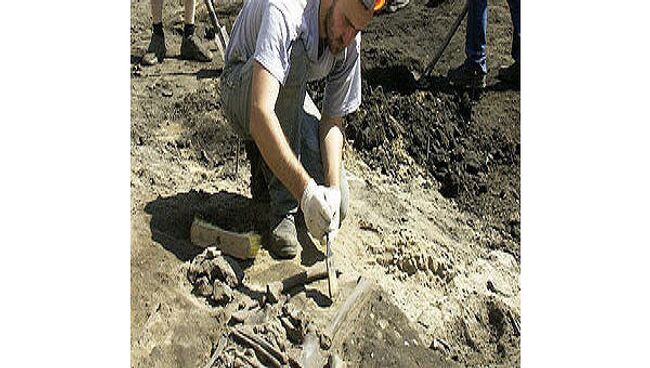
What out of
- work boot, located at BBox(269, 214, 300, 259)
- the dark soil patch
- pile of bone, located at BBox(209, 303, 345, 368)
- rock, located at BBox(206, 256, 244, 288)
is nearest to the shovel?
the dark soil patch

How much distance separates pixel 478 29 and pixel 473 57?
0.50ft

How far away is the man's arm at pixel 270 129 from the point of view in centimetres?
245

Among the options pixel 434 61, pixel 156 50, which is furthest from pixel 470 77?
pixel 156 50

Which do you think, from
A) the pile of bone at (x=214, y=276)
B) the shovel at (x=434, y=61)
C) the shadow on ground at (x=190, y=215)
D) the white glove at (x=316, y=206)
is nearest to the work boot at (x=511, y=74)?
the shovel at (x=434, y=61)

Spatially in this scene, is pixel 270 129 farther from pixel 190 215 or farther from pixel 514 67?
pixel 514 67

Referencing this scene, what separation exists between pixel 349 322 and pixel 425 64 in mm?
2182

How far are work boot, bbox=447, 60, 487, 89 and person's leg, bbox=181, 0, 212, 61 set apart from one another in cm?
140

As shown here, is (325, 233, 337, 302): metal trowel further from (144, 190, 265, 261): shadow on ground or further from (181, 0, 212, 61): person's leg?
(181, 0, 212, 61): person's leg

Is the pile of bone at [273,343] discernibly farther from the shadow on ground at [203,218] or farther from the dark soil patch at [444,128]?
the dark soil patch at [444,128]

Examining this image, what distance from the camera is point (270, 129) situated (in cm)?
245

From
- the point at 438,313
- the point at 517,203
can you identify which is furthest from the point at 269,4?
the point at 517,203

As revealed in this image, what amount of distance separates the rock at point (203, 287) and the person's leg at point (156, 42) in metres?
1.93

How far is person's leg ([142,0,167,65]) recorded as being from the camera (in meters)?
4.18

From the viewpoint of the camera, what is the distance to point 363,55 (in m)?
4.30
